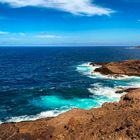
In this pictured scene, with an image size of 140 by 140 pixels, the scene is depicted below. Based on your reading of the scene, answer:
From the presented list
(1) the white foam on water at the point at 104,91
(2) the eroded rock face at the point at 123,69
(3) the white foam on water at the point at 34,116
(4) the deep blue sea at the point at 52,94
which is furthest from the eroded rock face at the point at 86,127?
(2) the eroded rock face at the point at 123,69

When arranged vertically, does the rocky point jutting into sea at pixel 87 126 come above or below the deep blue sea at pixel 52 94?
above

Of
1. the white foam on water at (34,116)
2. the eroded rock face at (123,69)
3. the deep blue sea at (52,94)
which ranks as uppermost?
the eroded rock face at (123,69)

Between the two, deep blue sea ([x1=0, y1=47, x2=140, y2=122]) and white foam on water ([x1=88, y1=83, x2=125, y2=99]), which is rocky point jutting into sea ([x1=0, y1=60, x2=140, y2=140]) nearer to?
deep blue sea ([x1=0, y1=47, x2=140, y2=122])

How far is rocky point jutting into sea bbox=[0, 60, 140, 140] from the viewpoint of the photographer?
22.4m

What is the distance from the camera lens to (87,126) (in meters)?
24.9

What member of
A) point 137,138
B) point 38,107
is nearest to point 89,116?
point 137,138

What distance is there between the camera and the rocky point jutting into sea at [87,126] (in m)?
22.4

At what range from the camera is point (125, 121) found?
2353cm

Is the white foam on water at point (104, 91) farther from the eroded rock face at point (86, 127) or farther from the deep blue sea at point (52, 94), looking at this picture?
the eroded rock face at point (86, 127)

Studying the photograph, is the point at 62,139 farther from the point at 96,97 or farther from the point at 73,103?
the point at 96,97

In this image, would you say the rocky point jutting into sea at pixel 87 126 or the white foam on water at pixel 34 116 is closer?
the rocky point jutting into sea at pixel 87 126

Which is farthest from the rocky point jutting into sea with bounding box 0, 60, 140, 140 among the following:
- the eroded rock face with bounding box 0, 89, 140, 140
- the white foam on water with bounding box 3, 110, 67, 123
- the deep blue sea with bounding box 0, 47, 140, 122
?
the deep blue sea with bounding box 0, 47, 140, 122

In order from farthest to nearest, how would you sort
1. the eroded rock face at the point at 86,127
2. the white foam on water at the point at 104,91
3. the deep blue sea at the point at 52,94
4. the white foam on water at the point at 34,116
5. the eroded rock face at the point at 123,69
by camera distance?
the eroded rock face at the point at 123,69
the white foam on water at the point at 104,91
the deep blue sea at the point at 52,94
the white foam on water at the point at 34,116
the eroded rock face at the point at 86,127

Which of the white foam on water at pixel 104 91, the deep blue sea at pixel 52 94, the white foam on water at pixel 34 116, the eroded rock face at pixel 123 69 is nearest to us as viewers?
the white foam on water at pixel 34 116
